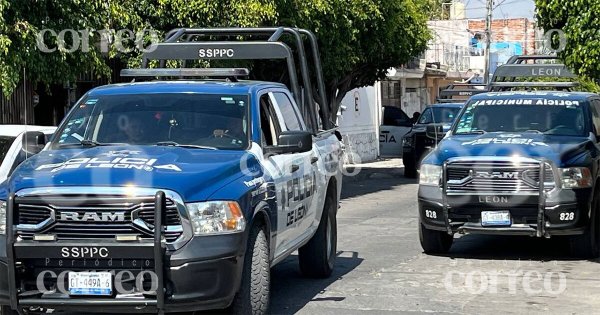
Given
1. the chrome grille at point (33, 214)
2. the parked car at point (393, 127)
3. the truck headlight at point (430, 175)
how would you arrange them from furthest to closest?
the parked car at point (393, 127), the truck headlight at point (430, 175), the chrome grille at point (33, 214)

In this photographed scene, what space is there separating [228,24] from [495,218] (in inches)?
329

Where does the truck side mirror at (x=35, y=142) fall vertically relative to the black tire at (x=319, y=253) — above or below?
above

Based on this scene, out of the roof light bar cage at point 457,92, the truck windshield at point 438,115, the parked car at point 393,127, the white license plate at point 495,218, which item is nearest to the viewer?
the white license plate at point 495,218

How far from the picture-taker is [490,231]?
11.6m

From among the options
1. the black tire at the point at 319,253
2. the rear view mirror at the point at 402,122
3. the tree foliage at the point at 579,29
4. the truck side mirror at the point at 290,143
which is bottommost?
the rear view mirror at the point at 402,122

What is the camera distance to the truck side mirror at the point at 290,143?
27.5 feet

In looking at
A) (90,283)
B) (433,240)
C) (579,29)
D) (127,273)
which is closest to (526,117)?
(579,29)

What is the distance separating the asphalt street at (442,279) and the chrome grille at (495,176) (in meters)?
0.86

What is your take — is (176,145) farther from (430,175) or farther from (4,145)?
(430,175)

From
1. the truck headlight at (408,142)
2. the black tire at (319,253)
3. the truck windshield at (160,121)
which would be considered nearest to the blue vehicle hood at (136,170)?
the truck windshield at (160,121)

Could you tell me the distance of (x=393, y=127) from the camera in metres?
35.9

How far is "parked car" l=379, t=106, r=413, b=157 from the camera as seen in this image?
35.8 meters

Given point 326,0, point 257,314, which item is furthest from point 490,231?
point 326,0

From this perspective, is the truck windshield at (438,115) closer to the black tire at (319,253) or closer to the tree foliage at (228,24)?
the tree foliage at (228,24)
